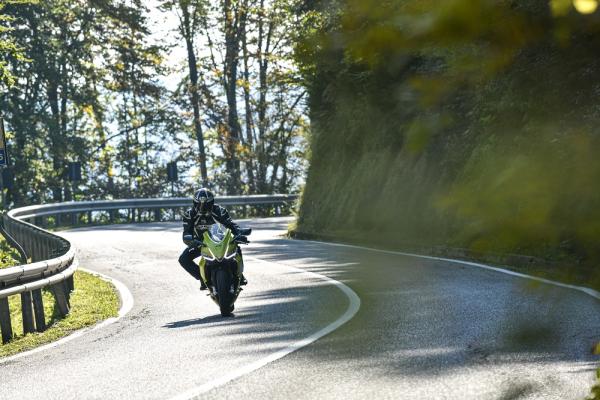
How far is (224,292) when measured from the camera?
11.5 m

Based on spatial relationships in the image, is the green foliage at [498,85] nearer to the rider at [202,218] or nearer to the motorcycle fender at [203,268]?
the motorcycle fender at [203,268]

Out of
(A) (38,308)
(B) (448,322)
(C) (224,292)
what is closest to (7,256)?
(A) (38,308)

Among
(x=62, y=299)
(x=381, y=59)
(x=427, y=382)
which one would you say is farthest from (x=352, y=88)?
(x=62, y=299)

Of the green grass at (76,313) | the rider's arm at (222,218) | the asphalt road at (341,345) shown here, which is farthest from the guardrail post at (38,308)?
the rider's arm at (222,218)

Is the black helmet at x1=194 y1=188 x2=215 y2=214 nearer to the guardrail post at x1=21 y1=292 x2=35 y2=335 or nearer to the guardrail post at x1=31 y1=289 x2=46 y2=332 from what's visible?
the guardrail post at x1=31 y1=289 x2=46 y2=332

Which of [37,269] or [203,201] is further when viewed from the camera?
[203,201]

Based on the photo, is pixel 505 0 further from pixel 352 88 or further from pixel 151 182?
pixel 151 182

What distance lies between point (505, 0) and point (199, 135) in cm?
5211

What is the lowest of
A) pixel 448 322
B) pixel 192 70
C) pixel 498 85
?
pixel 448 322

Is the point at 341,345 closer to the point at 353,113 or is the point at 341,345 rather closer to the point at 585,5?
the point at 353,113

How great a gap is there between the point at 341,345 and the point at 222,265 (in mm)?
3283

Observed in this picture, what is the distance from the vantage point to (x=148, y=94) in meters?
50.9

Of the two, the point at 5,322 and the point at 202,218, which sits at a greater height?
the point at 202,218

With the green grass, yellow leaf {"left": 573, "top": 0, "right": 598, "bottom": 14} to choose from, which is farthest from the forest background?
the green grass
